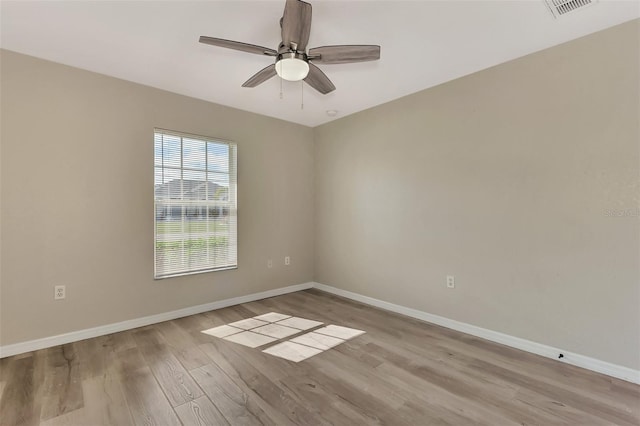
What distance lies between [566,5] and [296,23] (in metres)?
1.81

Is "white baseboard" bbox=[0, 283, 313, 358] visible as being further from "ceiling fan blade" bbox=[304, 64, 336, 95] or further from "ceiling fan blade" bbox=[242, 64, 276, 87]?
"ceiling fan blade" bbox=[304, 64, 336, 95]

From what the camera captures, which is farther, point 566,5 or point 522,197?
point 522,197

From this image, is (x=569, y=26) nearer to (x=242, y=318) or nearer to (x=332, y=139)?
(x=332, y=139)

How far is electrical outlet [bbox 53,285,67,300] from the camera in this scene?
2.60 m

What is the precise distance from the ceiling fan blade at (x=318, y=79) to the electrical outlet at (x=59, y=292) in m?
2.91

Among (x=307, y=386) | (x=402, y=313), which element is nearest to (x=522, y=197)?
(x=402, y=313)

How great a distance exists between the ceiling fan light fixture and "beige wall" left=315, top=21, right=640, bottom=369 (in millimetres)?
1756

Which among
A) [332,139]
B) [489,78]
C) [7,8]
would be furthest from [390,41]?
[7,8]

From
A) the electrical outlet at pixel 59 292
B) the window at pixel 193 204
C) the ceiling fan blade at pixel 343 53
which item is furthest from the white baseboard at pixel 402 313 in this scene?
the ceiling fan blade at pixel 343 53

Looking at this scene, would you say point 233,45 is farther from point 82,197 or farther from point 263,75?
point 82,197

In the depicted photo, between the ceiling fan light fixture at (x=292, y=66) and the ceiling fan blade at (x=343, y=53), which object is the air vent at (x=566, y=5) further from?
the ceiling fan light fixture at (x=292, y=66)

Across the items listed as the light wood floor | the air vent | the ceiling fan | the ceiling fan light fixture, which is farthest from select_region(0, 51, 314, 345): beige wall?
the air vent

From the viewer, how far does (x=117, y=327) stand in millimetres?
2875

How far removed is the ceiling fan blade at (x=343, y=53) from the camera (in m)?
1.94
